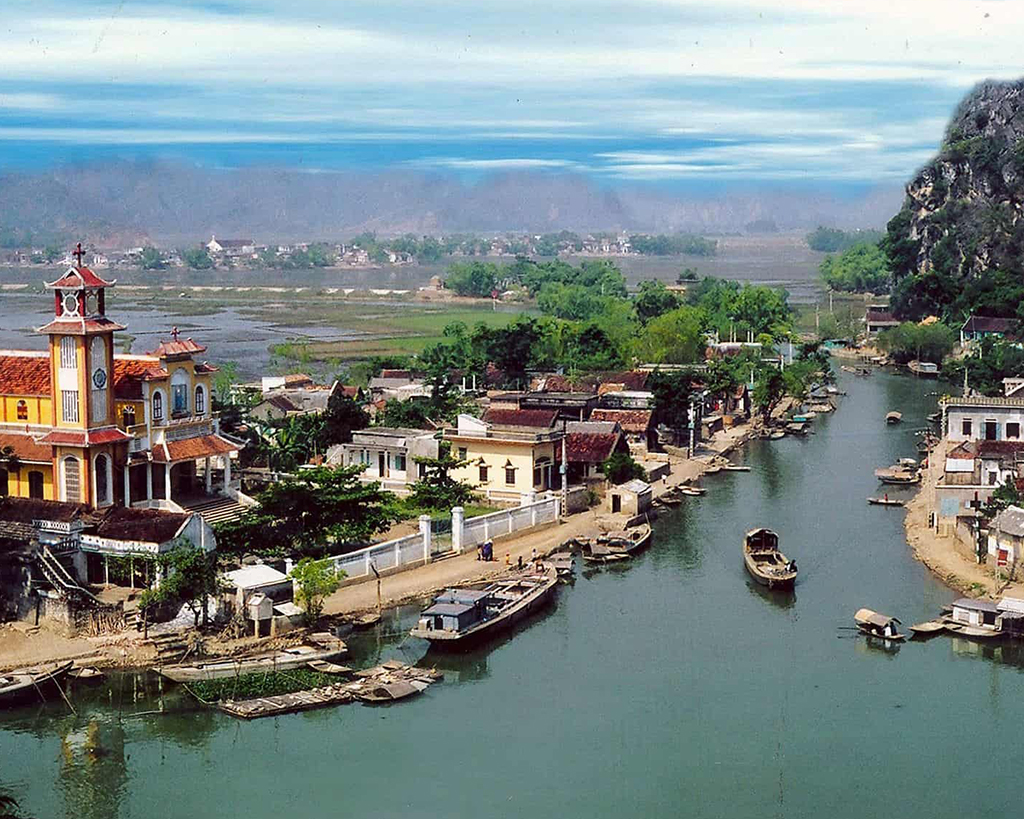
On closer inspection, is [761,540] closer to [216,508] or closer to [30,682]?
[216,508]

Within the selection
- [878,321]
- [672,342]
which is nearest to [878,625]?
[672,342]

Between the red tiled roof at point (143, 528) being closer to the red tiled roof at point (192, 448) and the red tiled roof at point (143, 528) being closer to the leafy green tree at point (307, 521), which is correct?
the leafy green tree at point (307, 521)

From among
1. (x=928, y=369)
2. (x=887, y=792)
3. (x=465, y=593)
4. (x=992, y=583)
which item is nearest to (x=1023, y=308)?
(x=928, y=369)

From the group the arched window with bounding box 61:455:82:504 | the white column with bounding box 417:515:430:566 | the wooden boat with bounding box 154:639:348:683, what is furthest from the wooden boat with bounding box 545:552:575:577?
the arched window with bounding box 61:455:82:504

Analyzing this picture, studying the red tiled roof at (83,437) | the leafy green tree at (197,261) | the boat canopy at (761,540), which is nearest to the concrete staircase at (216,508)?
the red tiled roof at (83,437)

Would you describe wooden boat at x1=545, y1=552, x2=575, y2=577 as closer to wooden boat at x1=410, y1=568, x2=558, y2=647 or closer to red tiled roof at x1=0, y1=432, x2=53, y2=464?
wooden boat at x1=410, y1=568, x2=558, y2=647

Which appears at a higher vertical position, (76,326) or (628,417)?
(76,326)

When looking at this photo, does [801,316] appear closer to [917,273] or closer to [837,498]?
[917,273]
